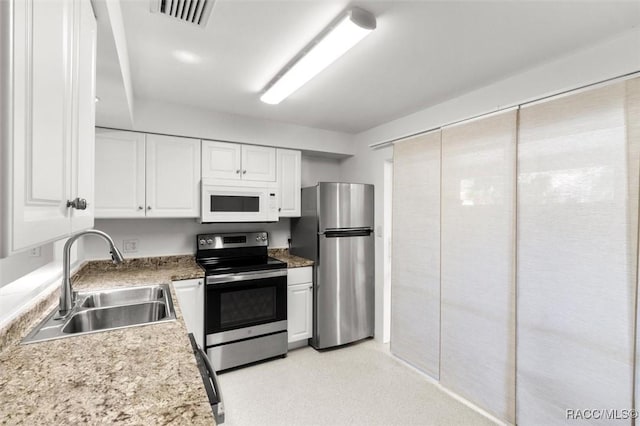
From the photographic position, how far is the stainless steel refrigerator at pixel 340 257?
3.02m

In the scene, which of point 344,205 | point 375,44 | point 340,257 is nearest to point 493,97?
point 375,44

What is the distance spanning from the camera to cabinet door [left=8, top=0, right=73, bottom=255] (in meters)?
0.49

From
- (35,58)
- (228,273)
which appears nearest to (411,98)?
(228,273)

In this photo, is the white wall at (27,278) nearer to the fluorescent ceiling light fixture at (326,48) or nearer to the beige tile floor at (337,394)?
the beige tile floor at (337,394)

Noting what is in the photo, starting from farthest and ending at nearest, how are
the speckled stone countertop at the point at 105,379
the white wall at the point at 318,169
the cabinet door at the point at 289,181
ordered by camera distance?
the white wall at the point at 318,169 < the cabinet door at the point at 289,181 < the speckled stone countertop at the point at 105,379

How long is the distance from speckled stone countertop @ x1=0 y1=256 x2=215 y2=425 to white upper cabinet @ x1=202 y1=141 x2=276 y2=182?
1.71 meters

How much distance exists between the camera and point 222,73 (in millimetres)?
2037

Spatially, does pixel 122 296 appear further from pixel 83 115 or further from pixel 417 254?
pixel 417 254

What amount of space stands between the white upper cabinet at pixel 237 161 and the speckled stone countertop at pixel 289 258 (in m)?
0.86

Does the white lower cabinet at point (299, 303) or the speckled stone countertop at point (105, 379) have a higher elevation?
the speckled stone countertop at point (105, 379)

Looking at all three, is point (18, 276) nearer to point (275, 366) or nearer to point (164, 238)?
point (164, 238)

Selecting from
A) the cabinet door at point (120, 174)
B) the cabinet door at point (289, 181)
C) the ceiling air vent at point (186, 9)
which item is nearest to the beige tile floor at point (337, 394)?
the cabinet door at point (289, 181)

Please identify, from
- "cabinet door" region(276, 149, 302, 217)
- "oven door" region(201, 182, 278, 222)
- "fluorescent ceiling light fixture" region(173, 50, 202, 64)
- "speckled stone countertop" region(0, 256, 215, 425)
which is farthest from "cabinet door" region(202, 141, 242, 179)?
"speckled stone countertop" region(0, 256, 215, 425)

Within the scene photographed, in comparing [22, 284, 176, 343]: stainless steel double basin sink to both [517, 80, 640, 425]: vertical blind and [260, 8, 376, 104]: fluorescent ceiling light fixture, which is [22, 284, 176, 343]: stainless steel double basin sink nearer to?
[260, 8, 376, 104]: fluorescent ceiling light fixture
